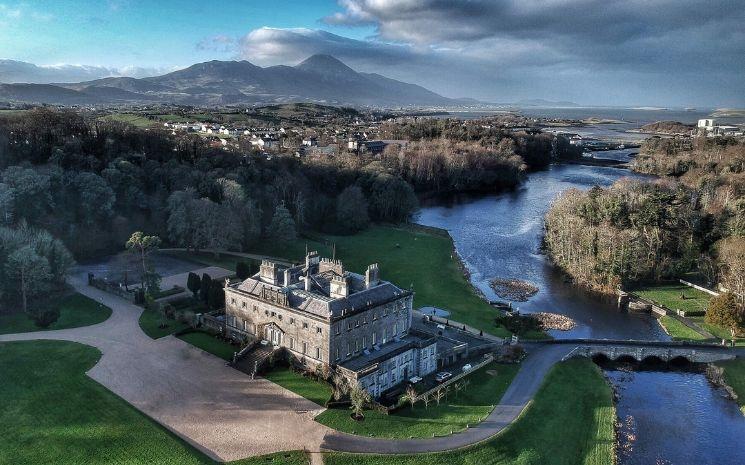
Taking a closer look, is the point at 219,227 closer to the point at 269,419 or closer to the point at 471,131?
the point at 269,419

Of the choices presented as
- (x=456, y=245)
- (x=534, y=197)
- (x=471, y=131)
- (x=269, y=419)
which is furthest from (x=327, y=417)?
(x=471, y=131)

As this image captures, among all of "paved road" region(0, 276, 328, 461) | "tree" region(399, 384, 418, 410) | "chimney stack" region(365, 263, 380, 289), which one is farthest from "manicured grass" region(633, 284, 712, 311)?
"paved road" region(0, 276, 328, 461)

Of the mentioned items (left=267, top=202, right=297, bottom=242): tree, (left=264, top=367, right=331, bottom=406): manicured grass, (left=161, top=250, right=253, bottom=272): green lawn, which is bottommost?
(left=264, top=367, right=331, bottom=406): manicured grass

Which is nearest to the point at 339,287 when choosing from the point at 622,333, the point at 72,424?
the point at 72,424

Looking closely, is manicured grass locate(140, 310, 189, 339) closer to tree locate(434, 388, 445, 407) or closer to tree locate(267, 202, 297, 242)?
tree locate(434, 388, 445, 407)

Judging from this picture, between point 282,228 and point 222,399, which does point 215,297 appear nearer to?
point 222,399

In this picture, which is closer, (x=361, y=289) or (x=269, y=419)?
(x=269, y=419)
